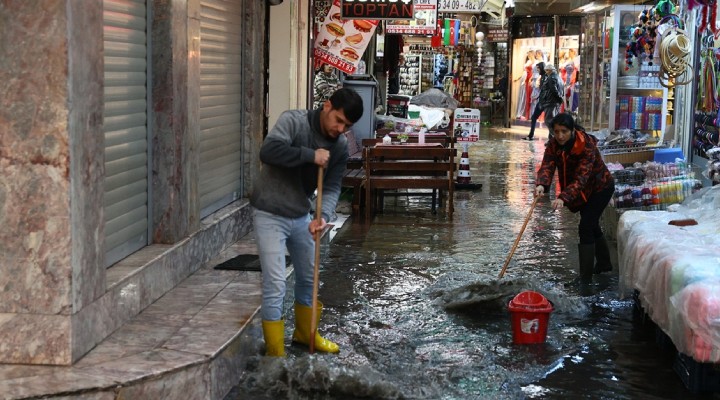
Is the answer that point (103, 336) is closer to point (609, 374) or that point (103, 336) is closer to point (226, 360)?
point (226, 360)

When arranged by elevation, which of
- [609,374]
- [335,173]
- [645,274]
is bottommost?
[609,374]

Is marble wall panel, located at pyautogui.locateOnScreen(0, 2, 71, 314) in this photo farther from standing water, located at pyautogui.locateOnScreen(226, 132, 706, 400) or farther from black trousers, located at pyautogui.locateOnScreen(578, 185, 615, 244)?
black trousers, located at pyautogui.locateOnScreen(578, 185, 615, 244)

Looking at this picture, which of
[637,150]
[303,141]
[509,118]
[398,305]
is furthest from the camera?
[509,118]

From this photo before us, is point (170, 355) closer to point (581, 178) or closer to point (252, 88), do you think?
point (581, 178)

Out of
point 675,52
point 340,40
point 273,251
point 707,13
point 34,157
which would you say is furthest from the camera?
point 340,40

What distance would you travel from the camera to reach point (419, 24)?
27.0m

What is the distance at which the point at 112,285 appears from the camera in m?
6.46

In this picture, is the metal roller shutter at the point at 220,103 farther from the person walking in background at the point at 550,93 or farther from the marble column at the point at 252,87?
the person walking in background at the point at 550,93

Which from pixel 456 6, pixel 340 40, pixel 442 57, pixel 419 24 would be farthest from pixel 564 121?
pixel 442 57

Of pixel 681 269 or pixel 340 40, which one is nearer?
pixel 681 269

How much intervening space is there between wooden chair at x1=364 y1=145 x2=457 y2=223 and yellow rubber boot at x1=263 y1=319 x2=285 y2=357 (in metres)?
7.14

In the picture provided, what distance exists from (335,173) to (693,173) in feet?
20.4

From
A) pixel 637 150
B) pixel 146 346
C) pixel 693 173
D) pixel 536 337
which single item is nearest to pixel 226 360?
pixel 146 346

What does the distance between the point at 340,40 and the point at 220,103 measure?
5372mm
